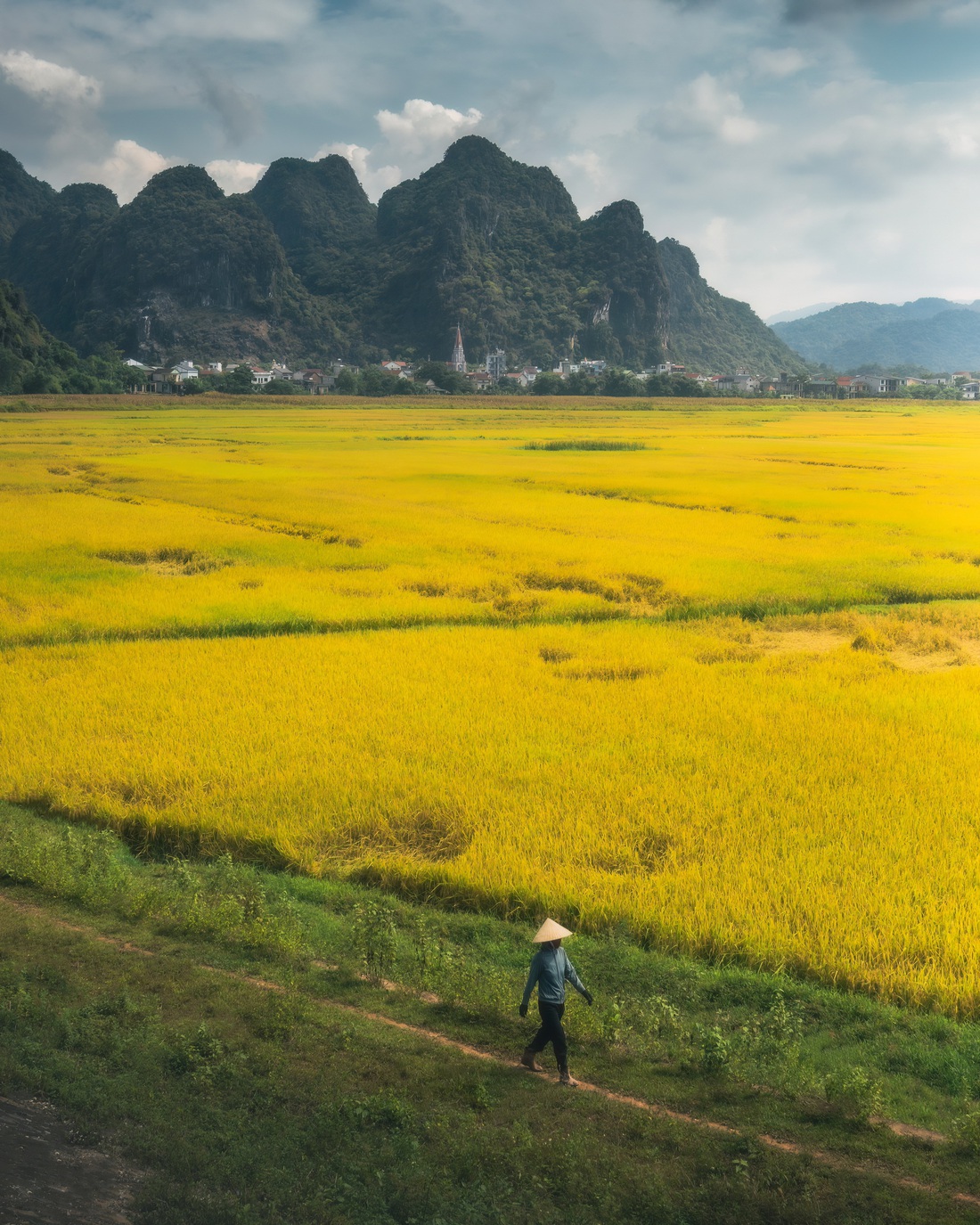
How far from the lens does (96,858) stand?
211 inches

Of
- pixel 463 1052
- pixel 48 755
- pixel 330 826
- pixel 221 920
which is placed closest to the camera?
pixel 463 1052

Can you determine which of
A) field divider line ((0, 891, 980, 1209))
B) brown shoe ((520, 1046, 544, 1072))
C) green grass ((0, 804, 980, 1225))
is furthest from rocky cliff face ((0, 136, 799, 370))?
brown shoe ((520, 1046, 544, 1072))

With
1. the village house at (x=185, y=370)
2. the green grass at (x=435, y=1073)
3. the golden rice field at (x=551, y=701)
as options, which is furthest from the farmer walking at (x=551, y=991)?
the village house at (x=185, y=370)

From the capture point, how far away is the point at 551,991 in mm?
3639

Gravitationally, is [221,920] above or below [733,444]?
below

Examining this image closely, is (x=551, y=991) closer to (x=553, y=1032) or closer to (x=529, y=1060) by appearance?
(x=553, y=1032)

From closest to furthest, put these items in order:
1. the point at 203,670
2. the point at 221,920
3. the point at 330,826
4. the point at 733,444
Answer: the point at 221,920, the point at 330,826, the point at 203,670, the point at 733,444

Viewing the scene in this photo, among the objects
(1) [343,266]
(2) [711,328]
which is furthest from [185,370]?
(2) [711,328]

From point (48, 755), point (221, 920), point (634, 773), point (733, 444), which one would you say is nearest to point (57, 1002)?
point (221, 920)

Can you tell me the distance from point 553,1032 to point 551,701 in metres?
4.68

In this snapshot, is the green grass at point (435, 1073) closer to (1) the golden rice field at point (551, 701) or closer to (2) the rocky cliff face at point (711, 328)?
(1) the golden rice field at point (551, 701)

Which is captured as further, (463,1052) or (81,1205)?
(463,1052)

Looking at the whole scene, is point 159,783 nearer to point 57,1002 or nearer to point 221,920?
point 221,920

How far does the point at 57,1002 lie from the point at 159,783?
248cm
